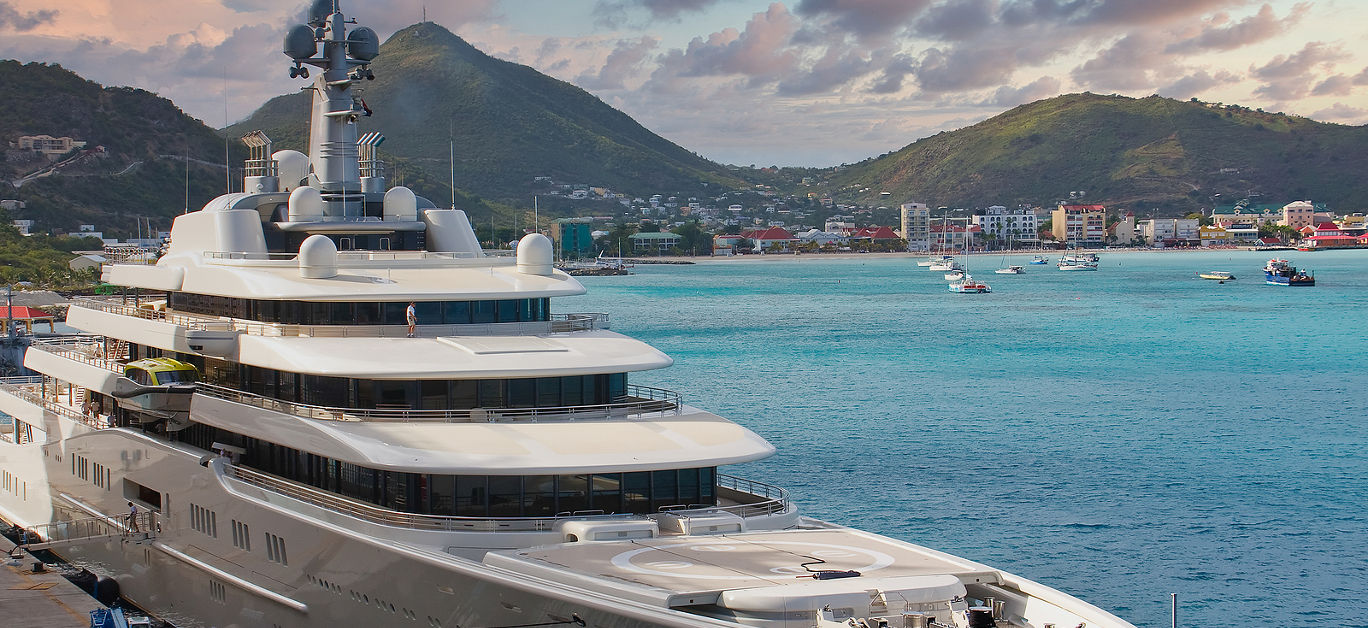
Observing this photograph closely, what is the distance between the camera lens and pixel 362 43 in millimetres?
30641

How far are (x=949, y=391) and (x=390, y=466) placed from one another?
48133 millimetres

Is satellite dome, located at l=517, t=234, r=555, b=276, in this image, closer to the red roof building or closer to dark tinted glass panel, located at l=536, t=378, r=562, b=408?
dark tinted glass panel, located at l=536, t=378, r=562, b=408

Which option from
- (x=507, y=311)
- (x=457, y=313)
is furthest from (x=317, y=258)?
(x=507, y=311)

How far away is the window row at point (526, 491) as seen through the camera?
2072cm

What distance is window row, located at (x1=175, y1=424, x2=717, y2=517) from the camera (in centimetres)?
2072

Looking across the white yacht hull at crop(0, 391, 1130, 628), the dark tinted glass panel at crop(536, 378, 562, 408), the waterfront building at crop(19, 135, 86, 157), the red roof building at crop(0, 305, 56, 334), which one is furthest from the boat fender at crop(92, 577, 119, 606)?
the waterfront building at crop(19, 135, 86, 157)

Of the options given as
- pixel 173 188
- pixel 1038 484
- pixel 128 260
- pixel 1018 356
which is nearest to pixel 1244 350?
pixel 1018 356

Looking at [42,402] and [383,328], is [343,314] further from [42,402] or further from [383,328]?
[42,402]

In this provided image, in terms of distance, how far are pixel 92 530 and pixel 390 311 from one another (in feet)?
33.8

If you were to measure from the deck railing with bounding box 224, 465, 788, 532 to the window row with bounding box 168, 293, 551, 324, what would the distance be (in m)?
3.15

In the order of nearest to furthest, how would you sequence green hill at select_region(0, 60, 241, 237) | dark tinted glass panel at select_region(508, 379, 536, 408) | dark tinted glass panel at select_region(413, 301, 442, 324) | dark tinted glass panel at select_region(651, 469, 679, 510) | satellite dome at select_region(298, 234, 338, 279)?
1. dark tinted glass panel at select_region(651, 469, 679, 510)
2. dark tinted glass panel at select_region(508, 379, 536, 408)
3. dark tinted glass panel at select_region(413, 301, 442, 324)
4. satellite dome at select_region(298, 234, 338, 279)
5. green hill at select_region(0, 60, 241, 237)

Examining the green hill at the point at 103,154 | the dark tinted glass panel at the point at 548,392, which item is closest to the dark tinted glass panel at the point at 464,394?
the dark tinted glass panel at the point at 548,392

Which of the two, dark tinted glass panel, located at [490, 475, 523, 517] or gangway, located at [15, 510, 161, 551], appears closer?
dark tinted glass panel, located at [490, 475, 523, 517]

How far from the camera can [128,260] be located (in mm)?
33188
